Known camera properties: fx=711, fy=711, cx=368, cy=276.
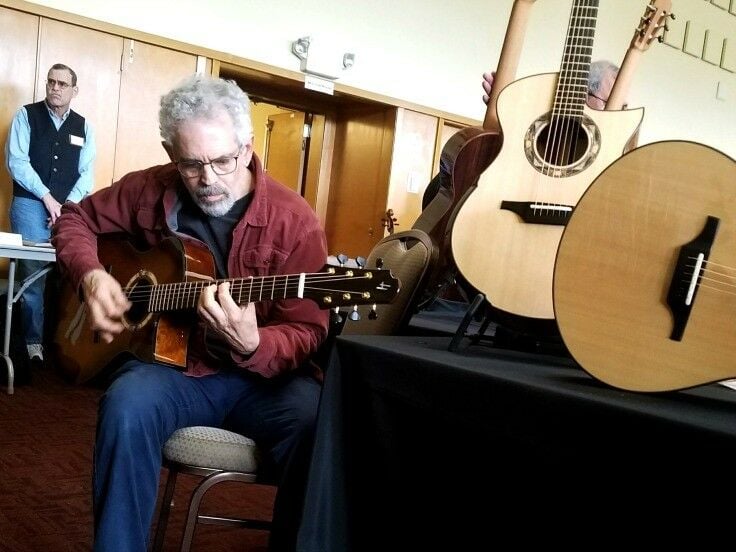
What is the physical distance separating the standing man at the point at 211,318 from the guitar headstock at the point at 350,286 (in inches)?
5.6

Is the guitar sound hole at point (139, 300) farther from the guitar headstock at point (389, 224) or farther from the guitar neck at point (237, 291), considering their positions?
the guitar headstock at point (389, 224)

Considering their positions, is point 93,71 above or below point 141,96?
above

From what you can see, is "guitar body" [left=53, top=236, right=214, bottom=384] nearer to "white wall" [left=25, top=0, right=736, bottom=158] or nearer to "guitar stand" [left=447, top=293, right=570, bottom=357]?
"guitar stand" [left=447, top=293, right=570, bottom=357]

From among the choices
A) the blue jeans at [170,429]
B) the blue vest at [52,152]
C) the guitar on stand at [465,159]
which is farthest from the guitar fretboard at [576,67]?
the blue vest at [52,152]

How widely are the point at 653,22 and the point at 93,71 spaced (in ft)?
15.2

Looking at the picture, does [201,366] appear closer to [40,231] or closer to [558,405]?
[558,405]

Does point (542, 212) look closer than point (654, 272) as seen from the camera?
No

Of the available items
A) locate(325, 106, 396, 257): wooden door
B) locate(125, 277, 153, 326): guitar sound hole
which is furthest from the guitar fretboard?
locate(325, 106, 396, 257): wooden door

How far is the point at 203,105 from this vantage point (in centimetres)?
160

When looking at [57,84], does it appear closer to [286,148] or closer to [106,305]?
[286,148]

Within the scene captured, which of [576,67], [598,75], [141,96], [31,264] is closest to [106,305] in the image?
[576,67]

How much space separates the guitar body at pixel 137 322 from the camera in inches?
61.4

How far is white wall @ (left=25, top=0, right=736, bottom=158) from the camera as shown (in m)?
5.50

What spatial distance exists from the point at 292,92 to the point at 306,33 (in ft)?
2.55
